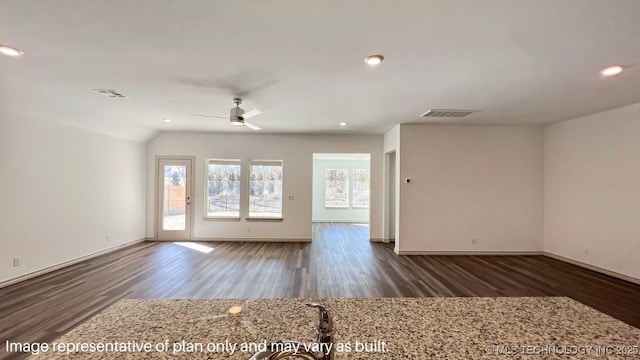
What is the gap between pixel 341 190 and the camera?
10.3m

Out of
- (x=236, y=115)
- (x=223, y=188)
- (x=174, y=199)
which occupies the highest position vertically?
(x=236, y=115)

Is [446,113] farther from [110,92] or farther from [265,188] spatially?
[110,92]

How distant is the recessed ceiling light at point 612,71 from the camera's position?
281 centimetres

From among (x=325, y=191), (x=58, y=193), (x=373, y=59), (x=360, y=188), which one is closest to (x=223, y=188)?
(x=58, y=193)

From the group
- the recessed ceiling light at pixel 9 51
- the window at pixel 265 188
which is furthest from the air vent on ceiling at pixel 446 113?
the recessed ceiling light at pixel 9 51

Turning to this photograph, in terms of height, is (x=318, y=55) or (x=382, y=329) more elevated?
(x=318, y=55)

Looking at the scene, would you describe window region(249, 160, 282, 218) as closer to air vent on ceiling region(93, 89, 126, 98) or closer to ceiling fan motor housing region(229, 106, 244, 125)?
ceiling fan motor housing region(229, 106, 244, 125)

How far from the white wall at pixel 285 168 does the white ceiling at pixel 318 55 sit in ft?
7.46

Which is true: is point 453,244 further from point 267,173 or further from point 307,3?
point 307,3

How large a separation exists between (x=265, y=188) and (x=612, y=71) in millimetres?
6233

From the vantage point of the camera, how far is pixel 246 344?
928 mm

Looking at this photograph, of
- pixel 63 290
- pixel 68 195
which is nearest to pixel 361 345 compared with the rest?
pixel 63 290

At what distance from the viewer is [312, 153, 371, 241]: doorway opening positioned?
10219 mm

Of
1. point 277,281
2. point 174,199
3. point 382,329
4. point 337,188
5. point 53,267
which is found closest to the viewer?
point 382,329
